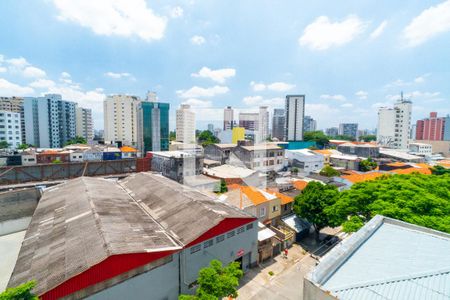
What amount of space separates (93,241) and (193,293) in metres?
6.47

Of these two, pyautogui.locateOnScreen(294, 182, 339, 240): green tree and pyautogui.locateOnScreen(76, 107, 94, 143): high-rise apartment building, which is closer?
pyautogui.locateOnScreen(294, 182, 339, 240): green tree

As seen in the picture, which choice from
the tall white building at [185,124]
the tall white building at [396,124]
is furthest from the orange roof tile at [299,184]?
the tall white building at [396,124]

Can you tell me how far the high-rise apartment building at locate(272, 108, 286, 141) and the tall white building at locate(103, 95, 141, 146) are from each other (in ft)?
228

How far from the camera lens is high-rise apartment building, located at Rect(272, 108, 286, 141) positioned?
10804 cm

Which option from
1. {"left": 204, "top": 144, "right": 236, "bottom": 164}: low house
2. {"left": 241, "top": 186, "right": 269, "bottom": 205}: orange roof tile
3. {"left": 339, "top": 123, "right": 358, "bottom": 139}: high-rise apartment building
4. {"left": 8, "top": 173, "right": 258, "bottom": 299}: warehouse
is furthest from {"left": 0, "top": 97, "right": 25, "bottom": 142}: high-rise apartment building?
{"left": 339, "top": 123, "right": 358, "bottom": 139}: high-rise apartment building

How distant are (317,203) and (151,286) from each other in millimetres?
15112

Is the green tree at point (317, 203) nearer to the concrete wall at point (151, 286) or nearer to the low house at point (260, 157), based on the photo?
the concrete wall at point (151, 286)

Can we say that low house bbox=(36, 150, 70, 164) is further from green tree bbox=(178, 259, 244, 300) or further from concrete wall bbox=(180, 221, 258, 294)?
green tree bbox=(178, 259, 244, 300)

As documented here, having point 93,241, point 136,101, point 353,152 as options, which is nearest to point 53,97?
point 136,101

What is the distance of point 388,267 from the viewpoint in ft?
21.4

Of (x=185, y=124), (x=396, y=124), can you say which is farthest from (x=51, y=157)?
(x=396, y=124)

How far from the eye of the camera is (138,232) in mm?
11977

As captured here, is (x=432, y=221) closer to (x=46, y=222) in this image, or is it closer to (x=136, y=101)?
(x=46, y=222)

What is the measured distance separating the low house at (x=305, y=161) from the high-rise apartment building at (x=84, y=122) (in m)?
75.2
